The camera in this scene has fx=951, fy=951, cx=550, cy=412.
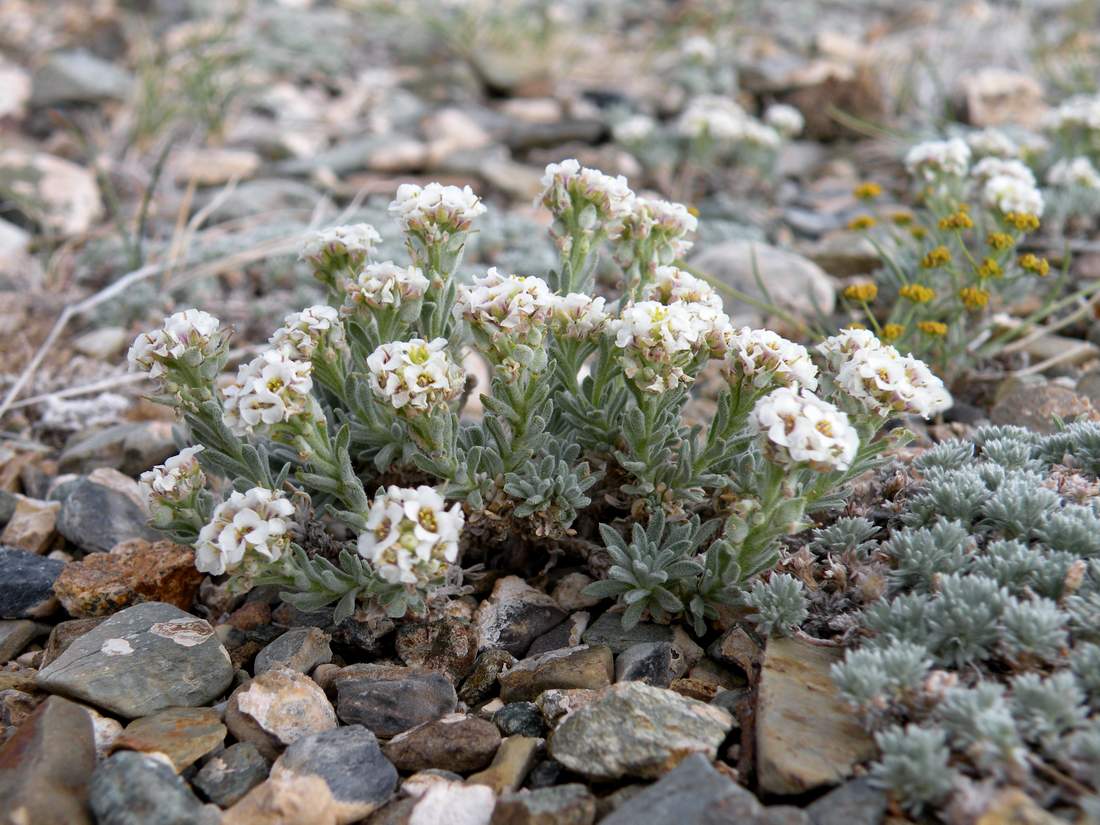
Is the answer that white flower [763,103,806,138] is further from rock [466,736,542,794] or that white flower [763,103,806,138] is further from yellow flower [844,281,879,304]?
rock [466,736,542,794]

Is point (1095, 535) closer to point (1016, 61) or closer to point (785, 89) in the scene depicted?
point (785, 89)

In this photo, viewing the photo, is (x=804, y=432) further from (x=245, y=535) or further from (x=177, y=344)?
(x=177, y=344)

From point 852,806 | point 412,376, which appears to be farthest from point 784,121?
point 852,806

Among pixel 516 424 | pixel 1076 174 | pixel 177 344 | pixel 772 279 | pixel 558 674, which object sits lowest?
pixel 558 674

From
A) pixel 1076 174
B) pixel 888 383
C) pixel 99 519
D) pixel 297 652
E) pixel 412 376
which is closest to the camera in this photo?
pixel 412 376

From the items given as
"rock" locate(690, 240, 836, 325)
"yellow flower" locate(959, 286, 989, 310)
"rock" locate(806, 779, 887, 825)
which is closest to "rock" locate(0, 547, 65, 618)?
"rock" locate(806, 779, 887, 825)

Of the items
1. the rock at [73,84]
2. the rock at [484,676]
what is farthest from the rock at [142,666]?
the rock at [73,84]

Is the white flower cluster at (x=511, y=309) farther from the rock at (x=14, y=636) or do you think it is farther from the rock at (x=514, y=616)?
the rock at (x=14, y=636)
